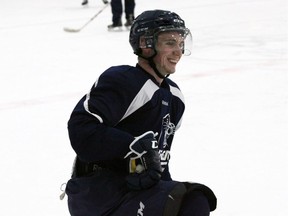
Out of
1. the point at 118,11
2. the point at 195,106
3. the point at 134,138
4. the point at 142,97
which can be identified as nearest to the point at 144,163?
the point at 134,138

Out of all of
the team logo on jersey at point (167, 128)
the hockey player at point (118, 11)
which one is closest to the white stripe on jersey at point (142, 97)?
the team logo on jersey at point (167, 128)

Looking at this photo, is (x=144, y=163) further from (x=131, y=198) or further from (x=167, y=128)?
(x=167, y=128)

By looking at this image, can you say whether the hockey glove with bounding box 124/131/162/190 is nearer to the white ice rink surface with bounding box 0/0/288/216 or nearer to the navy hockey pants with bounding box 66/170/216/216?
the navy hockey pants with bounding box 66/170/216/216

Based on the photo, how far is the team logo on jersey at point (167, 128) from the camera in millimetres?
1746

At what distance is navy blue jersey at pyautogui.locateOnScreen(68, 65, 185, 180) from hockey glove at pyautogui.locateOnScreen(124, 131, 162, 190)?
0.08 feet

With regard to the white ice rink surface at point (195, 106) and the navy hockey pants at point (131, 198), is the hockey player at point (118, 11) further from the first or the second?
the navy hockey pants at point (131, 198)

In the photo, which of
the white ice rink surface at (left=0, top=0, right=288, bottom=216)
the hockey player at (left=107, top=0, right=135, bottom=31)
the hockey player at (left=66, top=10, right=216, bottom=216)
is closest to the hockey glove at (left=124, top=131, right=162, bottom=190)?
the hockey player at (left=66, top=10, right=216, bottom=216)

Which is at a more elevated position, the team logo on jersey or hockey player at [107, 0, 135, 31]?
the team logo on jersey

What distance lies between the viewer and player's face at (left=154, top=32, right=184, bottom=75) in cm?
172

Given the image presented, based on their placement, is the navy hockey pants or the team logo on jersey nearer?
the navy hockey pants

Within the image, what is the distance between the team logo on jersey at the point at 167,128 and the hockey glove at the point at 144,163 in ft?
0.42

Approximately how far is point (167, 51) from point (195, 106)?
2054 mm

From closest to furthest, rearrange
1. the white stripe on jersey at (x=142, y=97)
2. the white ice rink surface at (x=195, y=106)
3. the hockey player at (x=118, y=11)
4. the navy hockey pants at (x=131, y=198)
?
the navy hockey pants at (x=131, y=198), the white stripe on jersey at (x=142, y=97), the white ice rink surface at (x=195, y=106), the hockey player at (x=118, y=11)

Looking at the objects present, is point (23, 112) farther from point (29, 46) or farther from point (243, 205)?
point (29, 46)
